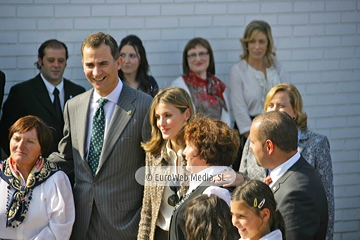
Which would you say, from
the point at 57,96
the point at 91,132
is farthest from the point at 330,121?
the point at 91,132

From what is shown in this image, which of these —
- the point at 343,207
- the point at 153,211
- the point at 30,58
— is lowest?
the point at 343,207

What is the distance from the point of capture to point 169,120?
3.59m

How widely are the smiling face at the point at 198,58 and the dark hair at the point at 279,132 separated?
2.70 meters

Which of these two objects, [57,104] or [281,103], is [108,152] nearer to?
[281,103]

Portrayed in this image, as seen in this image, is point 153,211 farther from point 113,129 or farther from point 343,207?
point 343,207

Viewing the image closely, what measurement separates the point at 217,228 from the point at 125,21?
332 centimetres

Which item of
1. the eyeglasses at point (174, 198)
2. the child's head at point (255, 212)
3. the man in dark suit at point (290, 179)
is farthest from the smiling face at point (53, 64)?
the child's head at point (255, 212)

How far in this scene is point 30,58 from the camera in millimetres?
5559

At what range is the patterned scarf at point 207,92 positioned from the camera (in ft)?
18.4

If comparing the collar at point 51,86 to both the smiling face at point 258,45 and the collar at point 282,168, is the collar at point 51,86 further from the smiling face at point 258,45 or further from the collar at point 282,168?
the collar at point 282,168

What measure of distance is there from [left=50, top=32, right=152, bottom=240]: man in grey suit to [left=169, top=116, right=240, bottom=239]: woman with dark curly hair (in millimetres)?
624

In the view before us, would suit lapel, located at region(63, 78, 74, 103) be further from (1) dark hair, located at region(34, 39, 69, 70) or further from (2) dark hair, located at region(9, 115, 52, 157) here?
(2) dark hair, located at region(9, 115, 52, 157)

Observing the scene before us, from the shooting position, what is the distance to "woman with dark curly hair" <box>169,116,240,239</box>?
3105mm

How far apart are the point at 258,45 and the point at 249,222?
339cm
